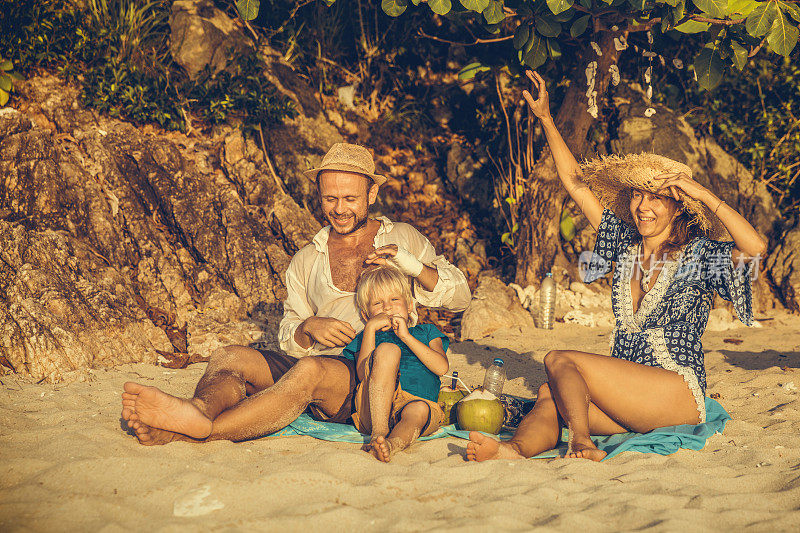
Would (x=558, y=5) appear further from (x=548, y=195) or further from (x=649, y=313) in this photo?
(x=548, y=195)

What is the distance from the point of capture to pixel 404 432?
3412mm

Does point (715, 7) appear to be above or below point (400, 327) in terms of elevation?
above

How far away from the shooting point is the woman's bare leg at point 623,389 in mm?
3584

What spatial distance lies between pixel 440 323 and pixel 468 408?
3.17 metres

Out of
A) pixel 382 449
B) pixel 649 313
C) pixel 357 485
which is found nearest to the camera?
pixel 357 485

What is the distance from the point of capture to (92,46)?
7.04 m

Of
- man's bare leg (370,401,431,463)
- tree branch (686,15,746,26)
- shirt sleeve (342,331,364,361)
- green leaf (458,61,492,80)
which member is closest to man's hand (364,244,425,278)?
shirt sleeve (342,331,364,361)

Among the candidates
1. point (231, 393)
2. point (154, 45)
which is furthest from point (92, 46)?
→ point (231, 393)

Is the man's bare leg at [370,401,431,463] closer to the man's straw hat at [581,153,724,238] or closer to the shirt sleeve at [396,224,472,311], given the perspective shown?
the shirt sleeve at [396,224,472,311]

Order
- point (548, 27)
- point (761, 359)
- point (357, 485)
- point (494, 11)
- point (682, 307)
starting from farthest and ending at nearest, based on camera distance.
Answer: point (761, 359) → point (548, 27) → point (494, 11) → point (682, 307) → point (357, 485)

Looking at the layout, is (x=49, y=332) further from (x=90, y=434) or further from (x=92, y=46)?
(x=92, y=46)

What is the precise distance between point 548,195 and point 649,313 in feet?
11.1

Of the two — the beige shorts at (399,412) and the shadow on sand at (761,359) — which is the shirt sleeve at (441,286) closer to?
the beige shorts at (399,412)

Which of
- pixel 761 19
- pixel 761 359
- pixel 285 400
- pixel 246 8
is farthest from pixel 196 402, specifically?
pixel 761 359
